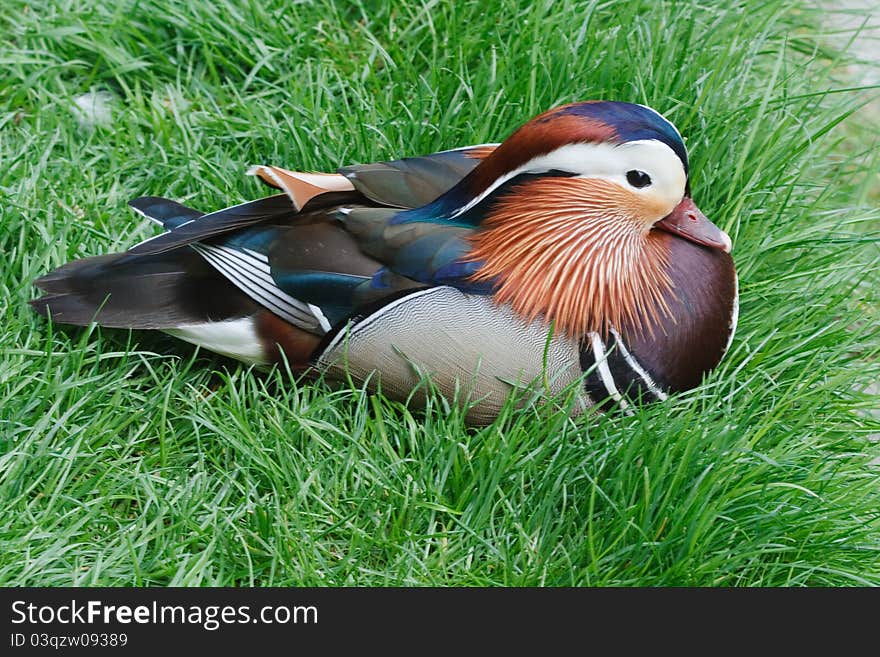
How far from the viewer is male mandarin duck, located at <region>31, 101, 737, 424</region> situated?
2395mm

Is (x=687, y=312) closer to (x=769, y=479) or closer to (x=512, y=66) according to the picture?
(x=769, y=479)

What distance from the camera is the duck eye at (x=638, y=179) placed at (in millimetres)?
2365

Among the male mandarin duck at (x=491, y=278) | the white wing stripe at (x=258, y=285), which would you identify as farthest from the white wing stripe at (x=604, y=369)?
the white wing stripe at (x=258, y=285)

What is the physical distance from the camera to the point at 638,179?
2.38 m

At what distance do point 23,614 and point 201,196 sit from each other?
52.6 inches

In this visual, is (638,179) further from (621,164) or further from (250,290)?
(250,290)

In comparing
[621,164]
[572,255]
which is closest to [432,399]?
[572,255]

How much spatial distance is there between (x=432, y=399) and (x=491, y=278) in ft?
0.99

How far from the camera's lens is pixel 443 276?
2.41 meters

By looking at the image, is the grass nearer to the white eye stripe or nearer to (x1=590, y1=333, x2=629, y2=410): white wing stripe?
(x1=590, y1=333, x2=629, y2=410): white wing stripe

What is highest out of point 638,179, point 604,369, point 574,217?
point 638,179

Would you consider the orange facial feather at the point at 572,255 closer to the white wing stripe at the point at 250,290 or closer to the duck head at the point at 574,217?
the duck head at the point at 574,217

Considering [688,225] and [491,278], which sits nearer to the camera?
[491,278]

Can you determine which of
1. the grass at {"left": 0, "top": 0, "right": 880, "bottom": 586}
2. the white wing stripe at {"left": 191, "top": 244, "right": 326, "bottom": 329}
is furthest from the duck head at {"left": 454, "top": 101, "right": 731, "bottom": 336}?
the white wing stripe at {"left": 191, "top": 244, "right": 326, "bottom": 329}
